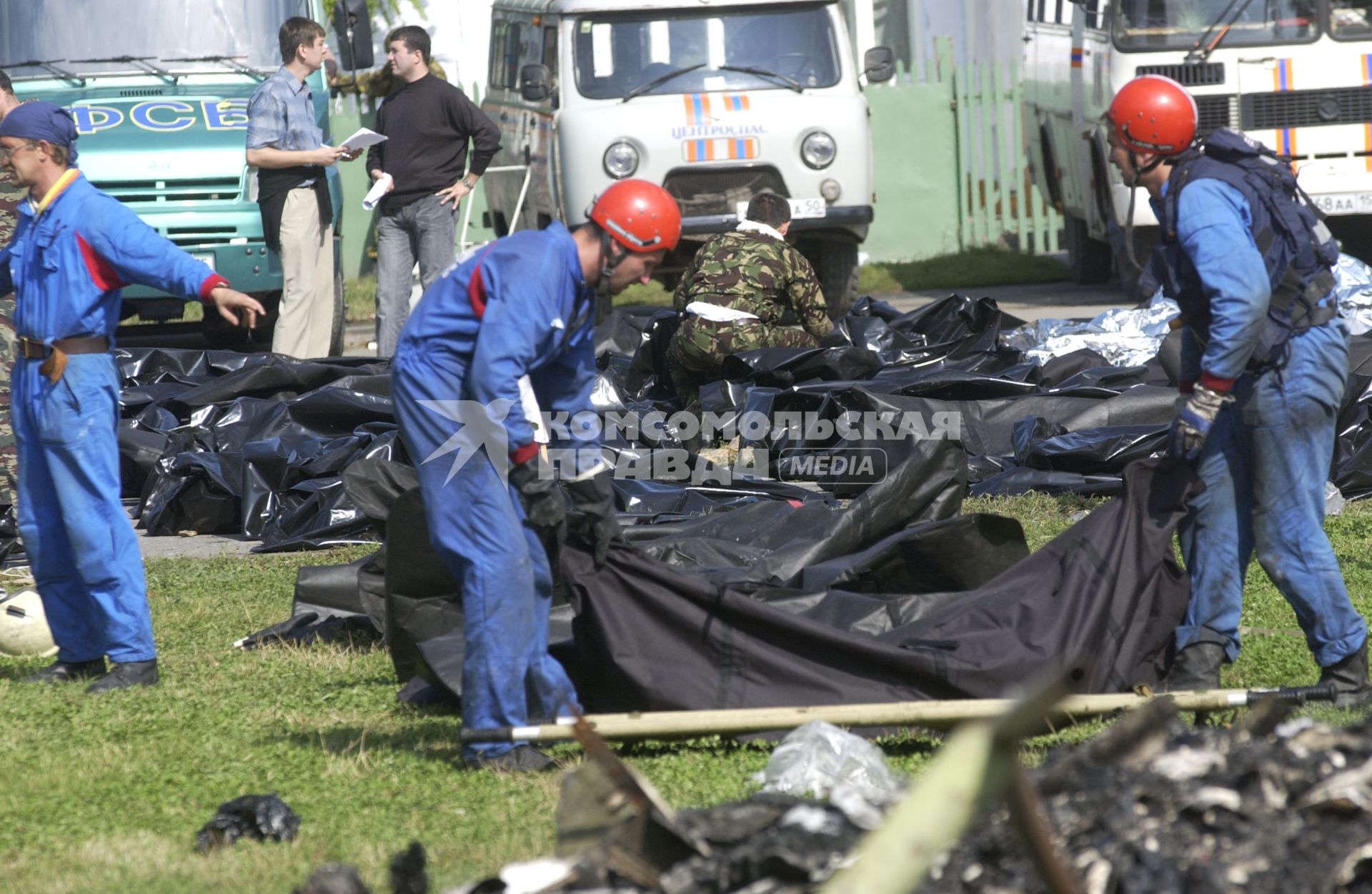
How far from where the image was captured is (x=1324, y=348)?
477 centimetres

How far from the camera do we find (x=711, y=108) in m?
12.4

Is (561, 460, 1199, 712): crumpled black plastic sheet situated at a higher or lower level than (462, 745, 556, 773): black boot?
higher

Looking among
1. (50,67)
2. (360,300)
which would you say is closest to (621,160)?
(50,67)

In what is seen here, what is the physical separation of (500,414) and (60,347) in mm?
1843

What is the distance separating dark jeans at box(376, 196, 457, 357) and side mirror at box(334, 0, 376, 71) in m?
1.69

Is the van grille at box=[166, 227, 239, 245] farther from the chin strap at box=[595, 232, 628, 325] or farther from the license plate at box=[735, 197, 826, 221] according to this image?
the chin strap at box=[595, 232, 628, 325]

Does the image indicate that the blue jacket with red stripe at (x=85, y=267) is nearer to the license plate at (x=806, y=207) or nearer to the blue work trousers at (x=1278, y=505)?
the blue work trousers at (x=1278, y=505)

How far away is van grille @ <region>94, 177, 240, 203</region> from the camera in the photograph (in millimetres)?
11344

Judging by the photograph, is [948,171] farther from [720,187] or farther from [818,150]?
[720,187]

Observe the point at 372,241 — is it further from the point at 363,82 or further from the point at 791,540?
the point at 791,540

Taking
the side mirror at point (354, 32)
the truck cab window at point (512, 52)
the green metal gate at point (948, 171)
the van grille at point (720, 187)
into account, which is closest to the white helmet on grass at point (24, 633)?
the side mirror at point (354, 32)

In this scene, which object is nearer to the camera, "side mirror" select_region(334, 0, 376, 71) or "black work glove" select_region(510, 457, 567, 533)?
"black work glove" select_region(510, 457, 567, 533)

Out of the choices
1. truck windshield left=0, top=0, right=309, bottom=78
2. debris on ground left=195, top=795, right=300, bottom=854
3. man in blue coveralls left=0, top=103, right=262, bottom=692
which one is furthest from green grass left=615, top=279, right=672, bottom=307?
debris on ground left=195, top=795, right=300, bottom=854

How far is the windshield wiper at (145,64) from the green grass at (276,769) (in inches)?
257
